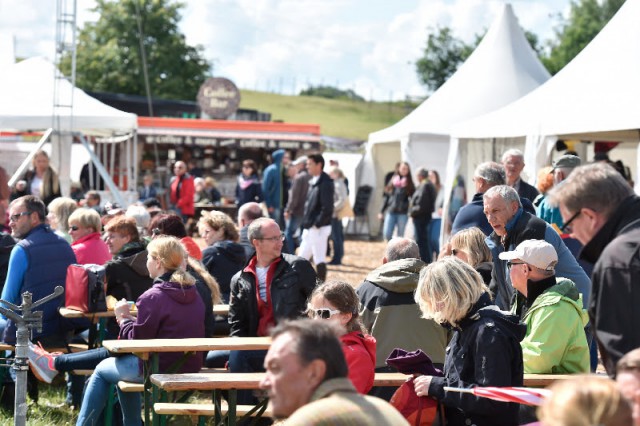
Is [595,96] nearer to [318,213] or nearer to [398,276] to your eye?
[318,213]

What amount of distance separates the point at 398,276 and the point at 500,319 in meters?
1.31

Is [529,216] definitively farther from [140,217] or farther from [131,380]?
[140,217]

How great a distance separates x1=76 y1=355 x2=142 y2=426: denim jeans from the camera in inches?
228

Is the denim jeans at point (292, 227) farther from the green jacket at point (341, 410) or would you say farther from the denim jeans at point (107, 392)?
A: the green jacket at point (341, 410)

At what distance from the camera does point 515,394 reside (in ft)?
12.2

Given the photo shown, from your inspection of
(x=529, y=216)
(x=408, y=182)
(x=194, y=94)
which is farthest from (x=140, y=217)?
(x=194, y=94)

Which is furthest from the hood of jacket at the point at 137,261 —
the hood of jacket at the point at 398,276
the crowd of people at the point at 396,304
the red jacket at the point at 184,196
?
the red jacket at the point at 184,196

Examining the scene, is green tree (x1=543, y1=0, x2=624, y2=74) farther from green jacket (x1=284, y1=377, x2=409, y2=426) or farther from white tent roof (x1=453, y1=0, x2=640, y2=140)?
green jacket (x1=284, y1=377, x2=409, y2=426)

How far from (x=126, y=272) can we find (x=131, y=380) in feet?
4.17

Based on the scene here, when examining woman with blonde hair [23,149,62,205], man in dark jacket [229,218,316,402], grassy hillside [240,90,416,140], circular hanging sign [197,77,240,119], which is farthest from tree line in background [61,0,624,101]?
man in dark jacket [229,218,316,402]

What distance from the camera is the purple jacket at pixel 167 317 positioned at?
5.71 meters

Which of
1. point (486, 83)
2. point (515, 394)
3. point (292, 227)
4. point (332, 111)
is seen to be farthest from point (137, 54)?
point (515, 394)

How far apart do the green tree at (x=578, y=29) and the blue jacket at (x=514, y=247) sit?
71865 millimetres

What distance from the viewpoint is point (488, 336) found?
4305mm
